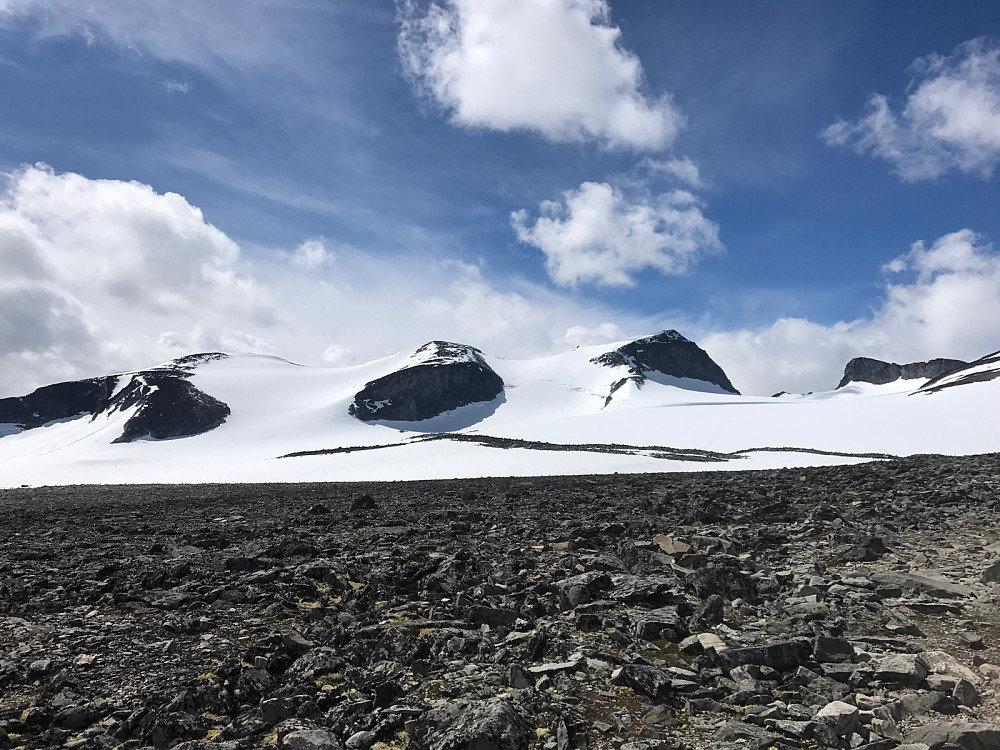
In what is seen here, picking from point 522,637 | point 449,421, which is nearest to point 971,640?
point 522,637

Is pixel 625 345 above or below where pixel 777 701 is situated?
above

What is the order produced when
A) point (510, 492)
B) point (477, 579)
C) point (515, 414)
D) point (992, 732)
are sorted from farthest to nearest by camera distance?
point (515, 414), point (510, 492), point (477, 579), point (992, 732)

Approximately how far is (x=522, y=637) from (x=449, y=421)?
136982mm

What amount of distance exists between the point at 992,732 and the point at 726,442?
54.7 m

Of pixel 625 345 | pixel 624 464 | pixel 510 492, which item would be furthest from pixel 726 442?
pixel 625 345

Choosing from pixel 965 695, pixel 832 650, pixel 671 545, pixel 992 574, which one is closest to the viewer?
pixel 965 695

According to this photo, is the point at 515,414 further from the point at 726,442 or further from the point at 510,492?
the point at 510,492

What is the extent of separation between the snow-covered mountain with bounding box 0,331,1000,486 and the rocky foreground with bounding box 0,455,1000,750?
2691cm

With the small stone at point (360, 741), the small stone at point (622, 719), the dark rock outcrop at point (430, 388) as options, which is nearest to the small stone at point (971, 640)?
the small stone at point (622, 719)

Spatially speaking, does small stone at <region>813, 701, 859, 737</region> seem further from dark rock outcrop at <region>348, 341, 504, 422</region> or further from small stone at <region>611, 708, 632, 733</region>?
dark rock outcrop at <region>348, 341, 504, 422</region>

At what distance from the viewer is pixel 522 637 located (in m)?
6.96

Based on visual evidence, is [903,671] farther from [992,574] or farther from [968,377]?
[968,377]

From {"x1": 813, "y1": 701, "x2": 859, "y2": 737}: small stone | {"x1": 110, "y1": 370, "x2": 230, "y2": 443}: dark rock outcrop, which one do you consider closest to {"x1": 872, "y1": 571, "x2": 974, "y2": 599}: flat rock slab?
{"x1": 813, "y1": 701, "x2": 859, "y2": 737}: small stone

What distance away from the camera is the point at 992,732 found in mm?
4371
